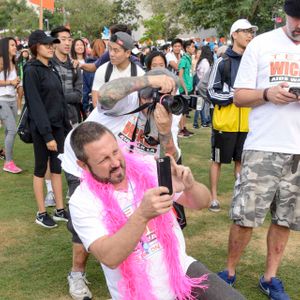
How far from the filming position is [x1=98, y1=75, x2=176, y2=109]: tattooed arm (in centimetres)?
207

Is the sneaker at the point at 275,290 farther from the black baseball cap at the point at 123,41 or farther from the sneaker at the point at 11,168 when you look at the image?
the sneaker at the point at 11,168

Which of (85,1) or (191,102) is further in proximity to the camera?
(85,1)

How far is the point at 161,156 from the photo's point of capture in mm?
1968

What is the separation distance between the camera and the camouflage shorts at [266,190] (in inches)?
110

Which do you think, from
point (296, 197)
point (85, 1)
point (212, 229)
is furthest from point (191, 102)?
point (85, 1)

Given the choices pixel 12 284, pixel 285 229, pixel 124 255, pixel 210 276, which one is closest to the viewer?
pixel 124 255

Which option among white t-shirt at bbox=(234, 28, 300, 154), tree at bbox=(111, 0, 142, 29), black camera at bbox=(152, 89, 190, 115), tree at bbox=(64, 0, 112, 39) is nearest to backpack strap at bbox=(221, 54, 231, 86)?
white t-shirt at bbox=(234, 28, 300, 154)

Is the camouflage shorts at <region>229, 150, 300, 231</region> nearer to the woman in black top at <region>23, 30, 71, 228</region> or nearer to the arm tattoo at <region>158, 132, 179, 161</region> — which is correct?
the arm tattoo at <region>158, 132, 179, 161</region>

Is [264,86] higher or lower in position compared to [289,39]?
lower

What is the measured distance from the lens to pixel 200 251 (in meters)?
3.80

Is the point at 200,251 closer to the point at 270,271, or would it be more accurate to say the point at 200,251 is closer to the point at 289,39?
the point at 270,271

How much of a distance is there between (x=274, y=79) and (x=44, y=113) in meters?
2.12

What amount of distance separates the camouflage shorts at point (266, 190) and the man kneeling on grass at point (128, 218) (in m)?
0.78

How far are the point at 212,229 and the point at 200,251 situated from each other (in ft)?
1.56
